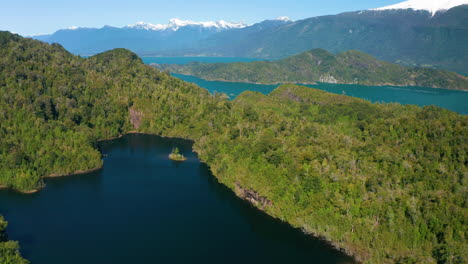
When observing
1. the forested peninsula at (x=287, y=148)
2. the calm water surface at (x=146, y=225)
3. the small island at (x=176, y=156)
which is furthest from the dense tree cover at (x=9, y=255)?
the small island at (x=176, y=156)

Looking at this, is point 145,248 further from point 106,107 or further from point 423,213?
point 106,107

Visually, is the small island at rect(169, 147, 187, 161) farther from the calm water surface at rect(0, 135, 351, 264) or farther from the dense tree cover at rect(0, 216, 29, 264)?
the dense tree cover at rect(0, 216, 29, 264)

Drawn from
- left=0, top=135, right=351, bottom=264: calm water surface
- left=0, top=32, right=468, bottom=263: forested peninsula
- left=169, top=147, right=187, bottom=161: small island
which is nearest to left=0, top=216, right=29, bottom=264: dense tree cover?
left=0, top=32, right=468, bottom=263: forested peninsula

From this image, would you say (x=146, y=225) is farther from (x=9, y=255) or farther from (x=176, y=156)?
(x=176, y=156)

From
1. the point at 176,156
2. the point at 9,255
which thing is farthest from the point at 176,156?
the point at 9,255

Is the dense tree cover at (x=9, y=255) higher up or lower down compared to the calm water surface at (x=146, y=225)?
higher up

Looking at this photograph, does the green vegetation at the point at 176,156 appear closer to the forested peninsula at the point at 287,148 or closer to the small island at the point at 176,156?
the small island at the point at 176,156

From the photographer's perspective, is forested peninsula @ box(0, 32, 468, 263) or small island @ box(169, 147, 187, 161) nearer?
forested peninsula @ box(0, 32, 468, 263)
